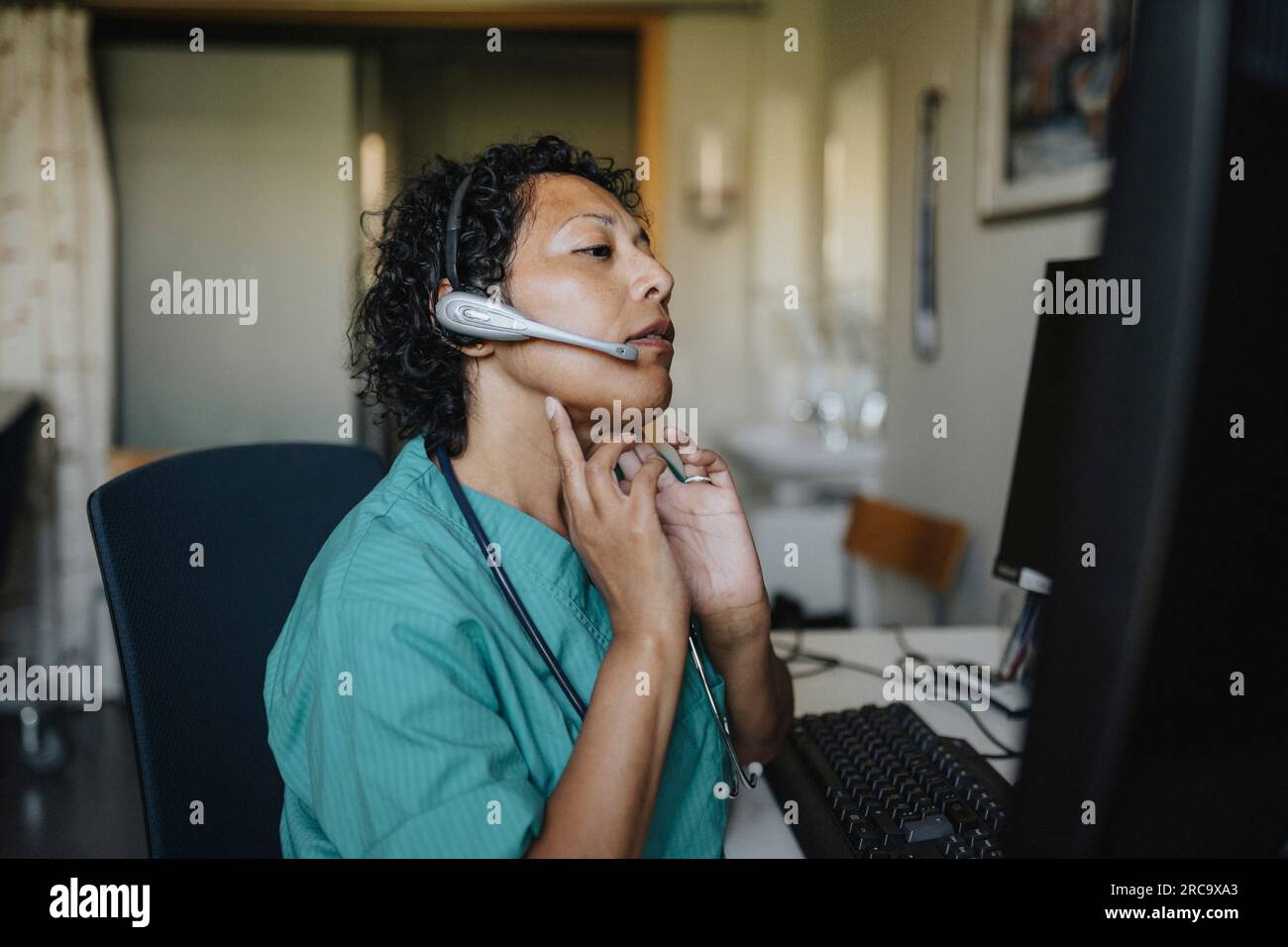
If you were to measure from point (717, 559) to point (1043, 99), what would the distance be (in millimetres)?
1306

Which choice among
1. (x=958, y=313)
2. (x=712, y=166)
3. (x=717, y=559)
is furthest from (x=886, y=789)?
(x=712, y=166)

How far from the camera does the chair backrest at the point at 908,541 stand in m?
2.11

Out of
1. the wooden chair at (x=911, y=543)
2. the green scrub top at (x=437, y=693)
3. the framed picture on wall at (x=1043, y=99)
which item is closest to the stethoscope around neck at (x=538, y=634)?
the green scrub top at (x=437, y=693)

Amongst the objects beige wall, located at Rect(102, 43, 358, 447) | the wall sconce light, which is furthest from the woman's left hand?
the wall sconce light

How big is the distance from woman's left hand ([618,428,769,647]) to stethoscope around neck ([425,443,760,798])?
0.03 meters

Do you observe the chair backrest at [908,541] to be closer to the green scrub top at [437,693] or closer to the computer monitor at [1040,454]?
the computer monitor at [1040,454]

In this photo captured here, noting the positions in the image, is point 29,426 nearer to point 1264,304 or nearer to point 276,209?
point 276,209

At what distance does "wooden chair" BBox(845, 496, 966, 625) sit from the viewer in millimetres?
2109

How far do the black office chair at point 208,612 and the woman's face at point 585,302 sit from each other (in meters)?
0.25

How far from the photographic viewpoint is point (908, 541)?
229 centimetres

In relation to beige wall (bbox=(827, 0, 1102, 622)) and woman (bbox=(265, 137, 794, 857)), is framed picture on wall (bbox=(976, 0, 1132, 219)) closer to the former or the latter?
beige wall (bbox=(827, 0, 1102, 622))

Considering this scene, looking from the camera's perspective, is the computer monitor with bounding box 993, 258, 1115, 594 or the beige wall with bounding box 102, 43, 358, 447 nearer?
the computer monitor with bounding box 993, 258, 1115, 594

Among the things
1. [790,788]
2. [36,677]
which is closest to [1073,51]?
[790,788]

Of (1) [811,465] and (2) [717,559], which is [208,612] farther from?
(1) [811,465]
